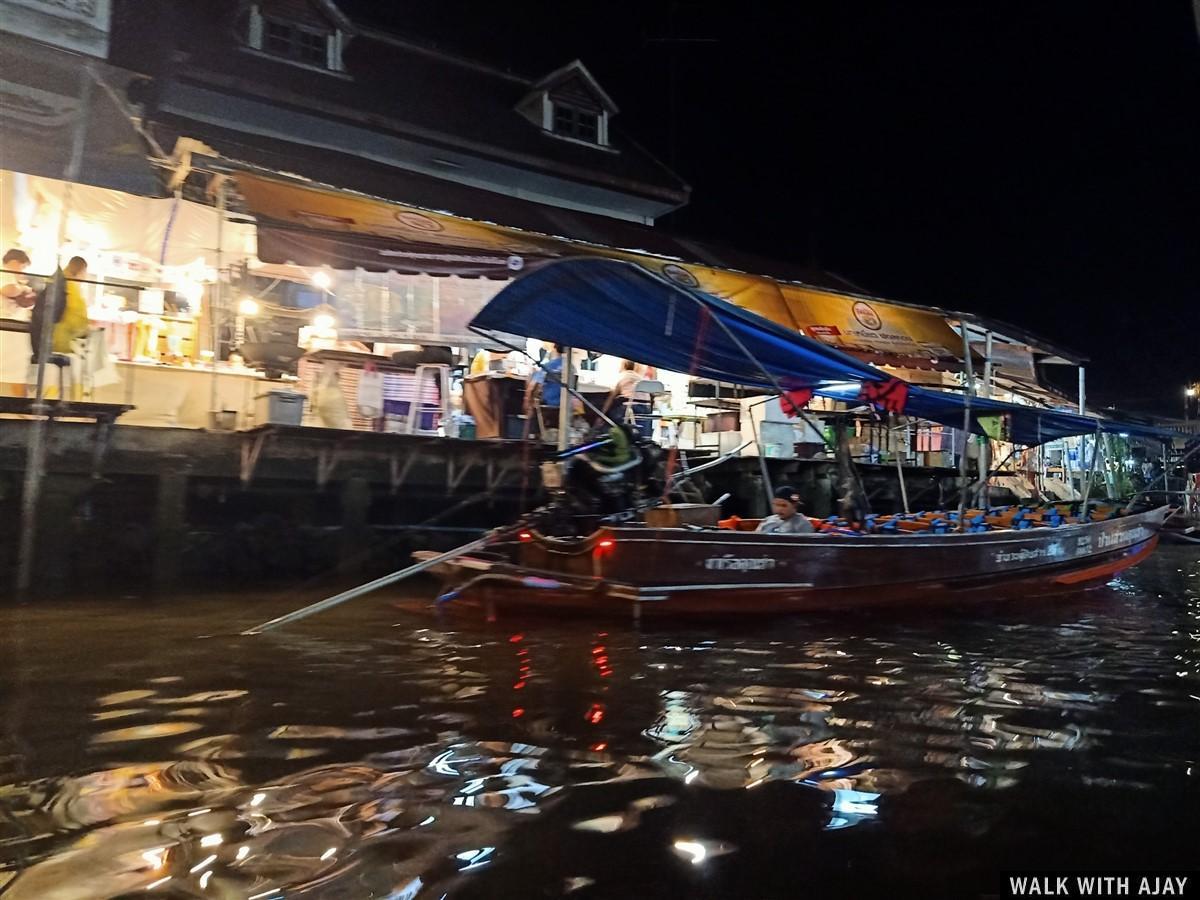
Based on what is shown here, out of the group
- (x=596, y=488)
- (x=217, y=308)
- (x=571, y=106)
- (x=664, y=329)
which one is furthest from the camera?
(x=571, y=106)

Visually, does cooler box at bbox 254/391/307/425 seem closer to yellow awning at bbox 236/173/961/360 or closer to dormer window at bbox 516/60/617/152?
yellow awning at bbox 236/173/961/360

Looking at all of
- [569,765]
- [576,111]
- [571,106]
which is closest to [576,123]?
[576,111]

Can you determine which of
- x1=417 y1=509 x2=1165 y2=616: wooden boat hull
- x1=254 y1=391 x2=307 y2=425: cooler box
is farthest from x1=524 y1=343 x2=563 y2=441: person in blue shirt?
x1=417 y1=509 x2=1165 y2=616: wooden boat hull

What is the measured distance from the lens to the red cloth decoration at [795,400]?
899 centimetres

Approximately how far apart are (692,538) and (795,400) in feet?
11.0

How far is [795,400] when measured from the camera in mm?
9906

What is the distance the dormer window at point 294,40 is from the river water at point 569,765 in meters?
12.7

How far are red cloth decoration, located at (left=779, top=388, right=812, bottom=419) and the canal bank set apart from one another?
321cm

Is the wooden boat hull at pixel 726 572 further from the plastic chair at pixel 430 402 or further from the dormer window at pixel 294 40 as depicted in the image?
the dormer window at pixel 294 40

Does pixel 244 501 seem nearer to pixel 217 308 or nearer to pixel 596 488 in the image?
pixel 217 308

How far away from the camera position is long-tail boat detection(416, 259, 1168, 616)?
7043 mm

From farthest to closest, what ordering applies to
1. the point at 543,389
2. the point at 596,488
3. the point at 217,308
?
the point at 543,389 → the point at 217,308 → the point at 596,488

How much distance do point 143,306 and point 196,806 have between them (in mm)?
9135

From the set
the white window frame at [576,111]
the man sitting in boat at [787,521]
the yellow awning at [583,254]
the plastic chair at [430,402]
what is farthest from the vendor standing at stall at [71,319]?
the white window frame at [576,111]
